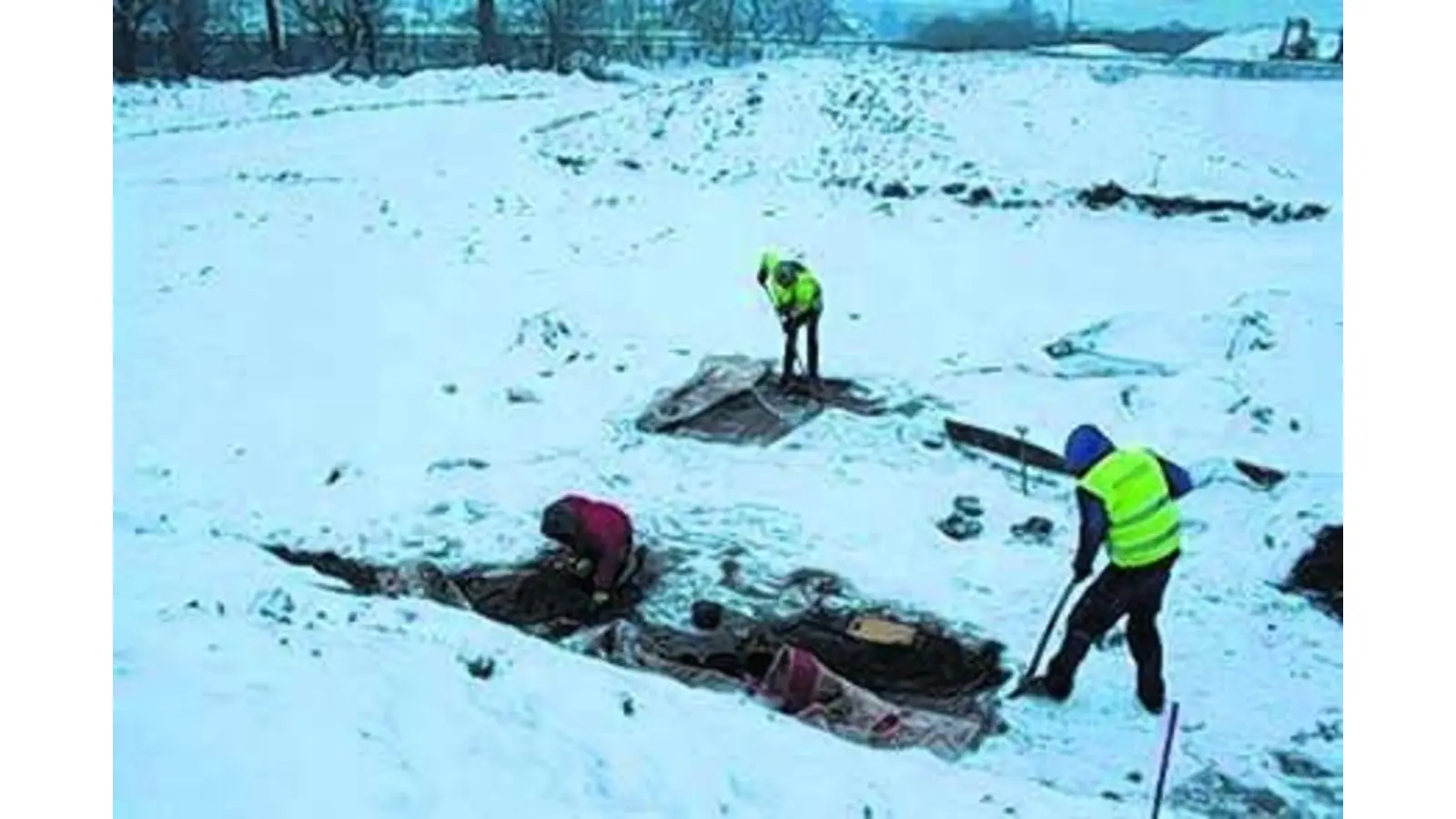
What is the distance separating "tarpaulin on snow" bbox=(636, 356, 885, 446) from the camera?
468 cm

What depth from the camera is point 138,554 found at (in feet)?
11.0

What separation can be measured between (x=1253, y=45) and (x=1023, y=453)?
1259 mm

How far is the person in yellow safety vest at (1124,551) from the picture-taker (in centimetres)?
327

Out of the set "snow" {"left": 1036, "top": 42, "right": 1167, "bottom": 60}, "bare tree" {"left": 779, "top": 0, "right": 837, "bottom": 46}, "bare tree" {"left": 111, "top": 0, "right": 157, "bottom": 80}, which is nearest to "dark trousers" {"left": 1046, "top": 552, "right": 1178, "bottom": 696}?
"snow" {"left": 1036, "top": 42, "right": 1167, "bottom": 60}

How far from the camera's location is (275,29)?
4141 mm

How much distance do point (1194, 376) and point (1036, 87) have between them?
920 millimetres

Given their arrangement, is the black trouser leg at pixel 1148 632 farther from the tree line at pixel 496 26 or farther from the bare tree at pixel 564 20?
the bare tree at pixel 564 20

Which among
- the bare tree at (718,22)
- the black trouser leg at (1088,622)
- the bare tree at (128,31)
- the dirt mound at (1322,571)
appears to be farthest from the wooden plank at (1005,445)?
the bare tree at (128,31)

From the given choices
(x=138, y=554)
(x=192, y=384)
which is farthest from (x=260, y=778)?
(x=192, y=384)

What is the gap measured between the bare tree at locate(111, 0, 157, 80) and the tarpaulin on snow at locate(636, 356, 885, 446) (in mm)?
1738

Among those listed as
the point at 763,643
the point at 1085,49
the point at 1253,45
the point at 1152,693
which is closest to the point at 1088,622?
the point at 1152,693

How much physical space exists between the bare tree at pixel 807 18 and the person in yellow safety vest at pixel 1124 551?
148 centimetres

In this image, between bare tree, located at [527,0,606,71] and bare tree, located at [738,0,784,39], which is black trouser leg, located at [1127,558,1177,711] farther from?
bare tree, located at [527,0,606,71]

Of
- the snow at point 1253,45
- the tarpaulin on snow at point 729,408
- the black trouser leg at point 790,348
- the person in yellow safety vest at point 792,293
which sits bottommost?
the tarpaulin on snow at point 729,408
